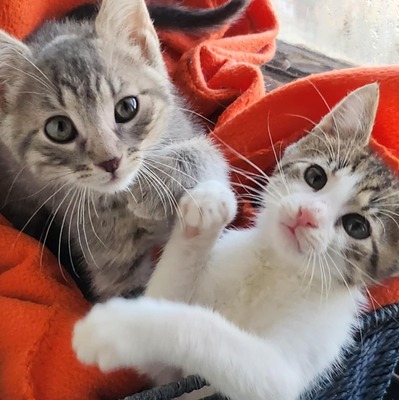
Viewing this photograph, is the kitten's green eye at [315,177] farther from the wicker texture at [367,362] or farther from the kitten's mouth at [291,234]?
the wicker texture at [367,362]

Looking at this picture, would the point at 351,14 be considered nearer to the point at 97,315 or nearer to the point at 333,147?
the point at 333,147

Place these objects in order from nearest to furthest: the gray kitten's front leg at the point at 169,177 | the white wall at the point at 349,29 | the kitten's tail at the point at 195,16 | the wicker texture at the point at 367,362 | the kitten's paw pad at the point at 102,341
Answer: the kitten's paw pad at the point at 102,341, the wicker texture at the point at 367,362, the gray kitten's front leg at the point at 169,177, the kitten's tail at the point at 195,16, the white wall at the point at 349,29

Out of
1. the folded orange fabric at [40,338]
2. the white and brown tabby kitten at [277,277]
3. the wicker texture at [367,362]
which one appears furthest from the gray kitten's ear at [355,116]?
Answer: the folded orange fabric at [40,338]

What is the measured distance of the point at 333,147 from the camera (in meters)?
1.02

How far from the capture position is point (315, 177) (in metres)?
1.00

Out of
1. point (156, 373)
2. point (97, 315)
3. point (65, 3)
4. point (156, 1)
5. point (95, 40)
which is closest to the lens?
point (97, 315)

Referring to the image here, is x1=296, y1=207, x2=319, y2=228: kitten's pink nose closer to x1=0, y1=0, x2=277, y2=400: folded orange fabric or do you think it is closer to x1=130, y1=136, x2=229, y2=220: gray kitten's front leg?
x1=130, y1=136, x2=229, y2=220: gray kitten's front leg

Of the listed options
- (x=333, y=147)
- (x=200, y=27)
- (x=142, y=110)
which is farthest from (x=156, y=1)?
(x=333, y=147)

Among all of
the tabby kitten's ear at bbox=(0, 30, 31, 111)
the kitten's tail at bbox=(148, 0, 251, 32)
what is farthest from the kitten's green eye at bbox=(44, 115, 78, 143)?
the kitten's tail at bbox=(148, 0, 251, 32)

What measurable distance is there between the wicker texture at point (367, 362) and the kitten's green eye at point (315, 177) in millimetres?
214

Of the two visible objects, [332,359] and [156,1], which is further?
[156,1]

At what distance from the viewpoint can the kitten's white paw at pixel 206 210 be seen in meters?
0.96

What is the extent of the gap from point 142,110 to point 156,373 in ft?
1.39

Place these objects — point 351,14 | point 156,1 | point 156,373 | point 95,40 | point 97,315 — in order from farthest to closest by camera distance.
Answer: point 351,14
point 156,1
point 95,40
point 156,373
point 97,315
